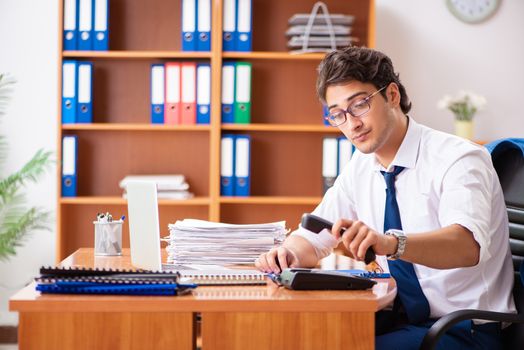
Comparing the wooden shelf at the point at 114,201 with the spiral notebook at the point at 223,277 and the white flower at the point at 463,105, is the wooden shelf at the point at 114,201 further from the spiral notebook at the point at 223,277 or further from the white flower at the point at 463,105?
the spiral notebook at the point at 223,277

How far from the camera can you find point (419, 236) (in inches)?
69.1

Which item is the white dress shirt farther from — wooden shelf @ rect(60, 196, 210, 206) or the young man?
wooden shelf @ rect(60, 196, 210, 206)

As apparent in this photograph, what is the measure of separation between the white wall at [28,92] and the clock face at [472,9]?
216 cm

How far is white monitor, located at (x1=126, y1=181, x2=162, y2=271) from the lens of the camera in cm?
181

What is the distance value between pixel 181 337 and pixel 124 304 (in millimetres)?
125

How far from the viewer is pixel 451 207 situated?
1.87 meters

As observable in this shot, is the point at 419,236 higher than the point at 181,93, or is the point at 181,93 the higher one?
the point at 181,93

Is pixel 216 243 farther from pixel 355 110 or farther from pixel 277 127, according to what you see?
pixel 277 127

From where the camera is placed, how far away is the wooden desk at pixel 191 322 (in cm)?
151

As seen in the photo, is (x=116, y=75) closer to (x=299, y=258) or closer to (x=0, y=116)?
(x=0, y=116)

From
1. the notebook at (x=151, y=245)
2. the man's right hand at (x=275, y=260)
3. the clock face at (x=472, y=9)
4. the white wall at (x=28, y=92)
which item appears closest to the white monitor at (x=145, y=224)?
the notebook at (x=151, y=245)

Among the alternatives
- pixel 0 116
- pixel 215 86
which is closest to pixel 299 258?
pixel 215 86

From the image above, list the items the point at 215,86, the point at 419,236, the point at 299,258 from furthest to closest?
1. the point at 215,86
2. the point at 299,258
3. the point at 419,236

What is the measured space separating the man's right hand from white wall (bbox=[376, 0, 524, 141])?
8.53 ft
